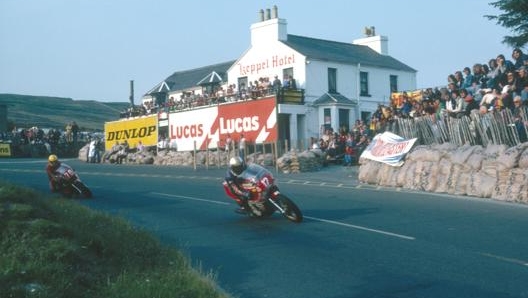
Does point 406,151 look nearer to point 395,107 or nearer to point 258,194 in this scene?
point 395,107

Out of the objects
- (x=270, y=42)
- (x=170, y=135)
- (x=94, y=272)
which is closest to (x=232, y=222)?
(x=94, y=272)

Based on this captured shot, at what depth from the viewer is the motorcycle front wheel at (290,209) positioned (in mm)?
14480

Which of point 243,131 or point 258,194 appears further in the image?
point 243,131

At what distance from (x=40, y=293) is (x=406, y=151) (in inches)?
700

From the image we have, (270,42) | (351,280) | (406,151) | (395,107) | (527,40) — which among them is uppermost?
(270,42)

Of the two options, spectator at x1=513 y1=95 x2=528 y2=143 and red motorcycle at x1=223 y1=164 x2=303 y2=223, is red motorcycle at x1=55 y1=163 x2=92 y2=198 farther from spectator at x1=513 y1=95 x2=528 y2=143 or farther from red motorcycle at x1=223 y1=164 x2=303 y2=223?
spectator at x1=513 y1=95 x2=528 y2=143

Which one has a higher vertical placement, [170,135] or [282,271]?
[170,135]

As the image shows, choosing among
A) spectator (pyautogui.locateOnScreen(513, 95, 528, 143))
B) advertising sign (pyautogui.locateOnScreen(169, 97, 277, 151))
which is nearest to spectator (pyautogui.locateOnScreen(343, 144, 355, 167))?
advertising sign (pyautogui.locateOnScreen(169, 97, 277, 151))

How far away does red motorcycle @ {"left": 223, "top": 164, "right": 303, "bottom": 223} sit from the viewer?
14547 millimetres

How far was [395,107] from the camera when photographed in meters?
28.6

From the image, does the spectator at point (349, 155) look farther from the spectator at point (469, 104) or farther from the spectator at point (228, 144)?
the spectator at point (469, 104)

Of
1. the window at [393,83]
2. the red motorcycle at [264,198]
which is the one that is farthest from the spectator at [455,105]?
the window at [393,83]

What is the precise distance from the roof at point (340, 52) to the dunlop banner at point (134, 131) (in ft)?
34.7

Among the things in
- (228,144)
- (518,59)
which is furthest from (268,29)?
(518,59)
